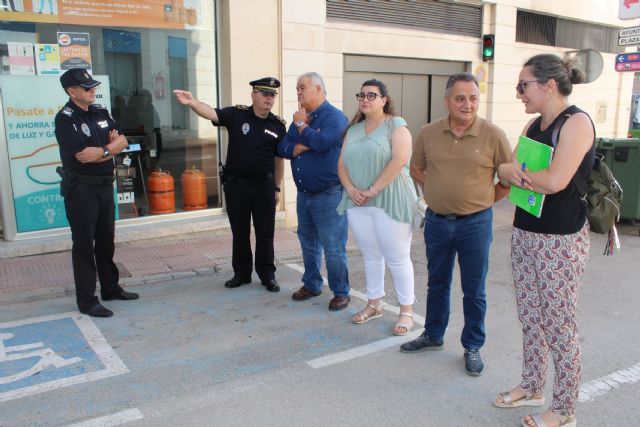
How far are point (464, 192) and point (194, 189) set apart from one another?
5.16m

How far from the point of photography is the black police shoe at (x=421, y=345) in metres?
4.16

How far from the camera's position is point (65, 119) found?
4.68 m

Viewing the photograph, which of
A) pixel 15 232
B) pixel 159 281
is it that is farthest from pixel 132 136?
pixel 159 281

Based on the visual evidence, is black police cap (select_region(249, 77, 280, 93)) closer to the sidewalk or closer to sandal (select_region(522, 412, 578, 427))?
the sidewalk

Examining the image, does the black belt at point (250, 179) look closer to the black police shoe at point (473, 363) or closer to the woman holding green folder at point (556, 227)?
the black police shoe at point (473, 363)

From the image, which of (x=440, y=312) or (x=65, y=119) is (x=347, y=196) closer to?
(x=440, y=312)

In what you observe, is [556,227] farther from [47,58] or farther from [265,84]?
[47,58]

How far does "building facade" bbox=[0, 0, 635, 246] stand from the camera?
21.7 feet

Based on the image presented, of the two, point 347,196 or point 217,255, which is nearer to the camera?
point 347,196

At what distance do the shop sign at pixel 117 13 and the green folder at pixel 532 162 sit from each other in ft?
18.6

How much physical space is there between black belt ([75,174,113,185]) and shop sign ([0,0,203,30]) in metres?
2.81

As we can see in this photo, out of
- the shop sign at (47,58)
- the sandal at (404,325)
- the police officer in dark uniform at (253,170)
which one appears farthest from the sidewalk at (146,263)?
the sandal at (404,325)

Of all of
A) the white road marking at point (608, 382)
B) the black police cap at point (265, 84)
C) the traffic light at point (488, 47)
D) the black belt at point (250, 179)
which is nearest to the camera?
the white road marking at point (608, 382)

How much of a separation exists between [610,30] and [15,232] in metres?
14.1
